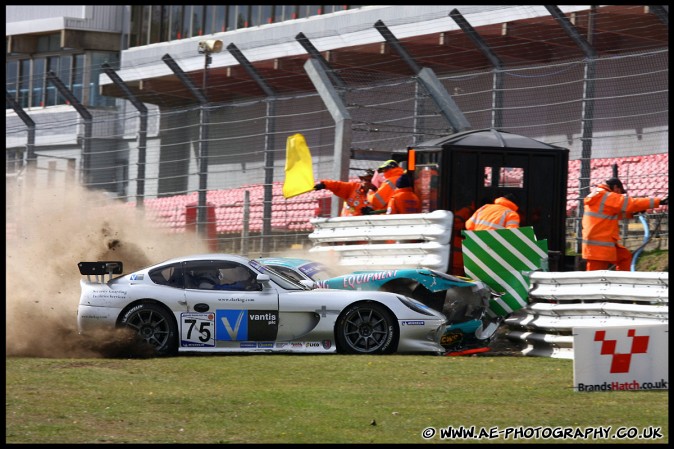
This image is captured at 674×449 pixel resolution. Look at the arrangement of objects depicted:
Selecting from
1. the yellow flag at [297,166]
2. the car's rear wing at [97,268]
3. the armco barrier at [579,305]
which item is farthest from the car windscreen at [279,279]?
the yellow flag at [297,166]

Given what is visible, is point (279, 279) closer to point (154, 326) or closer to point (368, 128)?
point (154, 326)

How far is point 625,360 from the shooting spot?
29.1 feet

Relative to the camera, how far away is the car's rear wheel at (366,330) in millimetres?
11836

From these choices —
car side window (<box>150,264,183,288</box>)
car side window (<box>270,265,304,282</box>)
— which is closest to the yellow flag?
car side window (<box>270,265,304,282</box>)

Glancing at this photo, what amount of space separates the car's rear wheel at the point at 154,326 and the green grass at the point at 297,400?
33 centimetres

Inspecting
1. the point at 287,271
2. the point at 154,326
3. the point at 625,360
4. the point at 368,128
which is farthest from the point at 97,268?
the point at 368,128

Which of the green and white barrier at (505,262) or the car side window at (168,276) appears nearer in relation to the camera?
the car side window at (168,276)

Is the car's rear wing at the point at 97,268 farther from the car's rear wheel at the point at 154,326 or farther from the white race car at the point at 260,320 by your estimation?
the car's rear wheel at the point at 154,326

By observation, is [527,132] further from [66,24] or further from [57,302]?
[66,24]

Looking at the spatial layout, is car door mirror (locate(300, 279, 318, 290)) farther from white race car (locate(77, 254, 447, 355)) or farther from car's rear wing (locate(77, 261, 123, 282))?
car's rear wing (locate(77, 261, 123, 282))

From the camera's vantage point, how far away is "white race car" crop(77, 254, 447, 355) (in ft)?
38.9

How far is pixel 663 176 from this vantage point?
16.6m

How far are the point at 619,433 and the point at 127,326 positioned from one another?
20.0ft

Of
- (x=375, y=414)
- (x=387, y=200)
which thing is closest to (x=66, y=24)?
(x=387, y=200)
